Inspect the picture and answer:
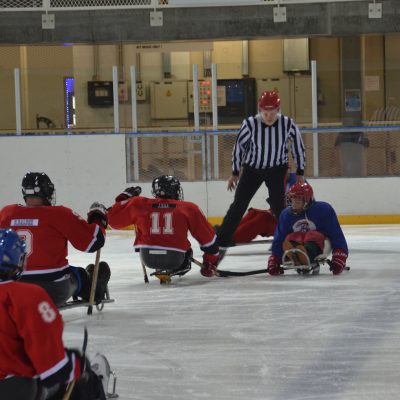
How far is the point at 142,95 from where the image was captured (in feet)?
43.2

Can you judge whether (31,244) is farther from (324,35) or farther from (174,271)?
(324,35)

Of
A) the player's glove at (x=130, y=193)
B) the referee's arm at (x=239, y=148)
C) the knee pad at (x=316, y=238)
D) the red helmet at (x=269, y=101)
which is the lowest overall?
the knee pad at (x=316, y=238)

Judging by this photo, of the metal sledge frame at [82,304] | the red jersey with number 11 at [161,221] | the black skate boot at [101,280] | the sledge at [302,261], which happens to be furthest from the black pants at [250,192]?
the black skate boot at [101,280]

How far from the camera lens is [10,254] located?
11.1 ft

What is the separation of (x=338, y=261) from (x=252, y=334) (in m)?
2.30

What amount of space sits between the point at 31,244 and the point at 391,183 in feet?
23.4

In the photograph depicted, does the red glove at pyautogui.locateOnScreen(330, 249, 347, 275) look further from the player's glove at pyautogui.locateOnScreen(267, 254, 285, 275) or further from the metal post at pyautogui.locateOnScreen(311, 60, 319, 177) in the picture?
the metal post at pyautogui.locateOnScreen(311, 60, 319, 177)

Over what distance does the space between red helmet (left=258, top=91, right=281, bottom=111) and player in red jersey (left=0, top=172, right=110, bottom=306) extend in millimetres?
2645

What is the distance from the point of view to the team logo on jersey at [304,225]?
7867mm

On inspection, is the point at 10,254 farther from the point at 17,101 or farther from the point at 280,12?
the point at 280,12

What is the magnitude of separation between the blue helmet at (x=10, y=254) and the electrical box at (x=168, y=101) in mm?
9818

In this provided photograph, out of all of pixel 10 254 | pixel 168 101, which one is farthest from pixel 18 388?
pixel 168 101

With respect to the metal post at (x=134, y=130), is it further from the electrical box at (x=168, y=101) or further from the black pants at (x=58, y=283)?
the black pants at (x=58, y=283)

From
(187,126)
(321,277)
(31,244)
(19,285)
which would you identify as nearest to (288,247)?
(321,277)
